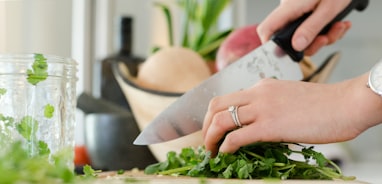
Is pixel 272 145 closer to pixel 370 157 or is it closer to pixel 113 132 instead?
pixel 113 132

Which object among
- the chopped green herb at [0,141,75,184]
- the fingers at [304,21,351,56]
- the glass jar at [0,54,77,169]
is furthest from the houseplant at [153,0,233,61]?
the chopped green herb at [0,141,75,184]

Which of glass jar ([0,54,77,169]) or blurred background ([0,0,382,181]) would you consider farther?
blurred background ([0,0,382,181])

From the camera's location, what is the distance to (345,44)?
335 centimetres

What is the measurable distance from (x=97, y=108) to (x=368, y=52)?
238cm

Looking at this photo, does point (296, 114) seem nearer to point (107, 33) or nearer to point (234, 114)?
point (234, 114)

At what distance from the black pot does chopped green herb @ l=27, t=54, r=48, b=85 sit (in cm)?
53

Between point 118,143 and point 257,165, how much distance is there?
21.6 inches

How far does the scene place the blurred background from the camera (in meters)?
1.41

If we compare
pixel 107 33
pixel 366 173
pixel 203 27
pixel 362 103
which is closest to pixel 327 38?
pixel 362 103

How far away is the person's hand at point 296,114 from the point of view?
2.50ft

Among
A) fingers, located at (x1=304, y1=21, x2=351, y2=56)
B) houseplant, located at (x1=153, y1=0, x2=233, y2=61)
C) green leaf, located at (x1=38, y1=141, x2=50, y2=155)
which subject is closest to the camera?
green leaf, located at (x1=38, y1=141, x2=50, y2=155)

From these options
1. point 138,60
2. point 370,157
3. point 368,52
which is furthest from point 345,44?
point 138,60

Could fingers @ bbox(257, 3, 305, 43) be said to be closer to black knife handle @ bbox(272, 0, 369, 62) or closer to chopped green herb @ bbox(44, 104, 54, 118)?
black knife handle @ bbox(272, 0, 369, 62)

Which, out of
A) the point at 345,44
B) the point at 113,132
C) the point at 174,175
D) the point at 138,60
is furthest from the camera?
the point at 345,44
